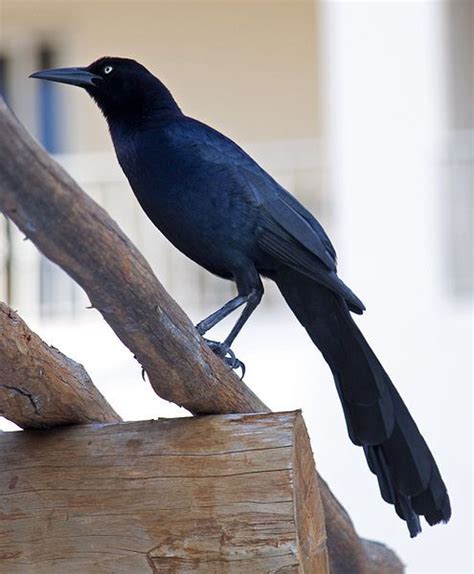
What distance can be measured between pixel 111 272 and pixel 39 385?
54 cm

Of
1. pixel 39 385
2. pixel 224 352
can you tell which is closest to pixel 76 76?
pixel 224 352

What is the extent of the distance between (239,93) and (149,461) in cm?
734

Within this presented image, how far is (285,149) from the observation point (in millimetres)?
8430

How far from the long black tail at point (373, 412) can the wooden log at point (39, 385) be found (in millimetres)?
556

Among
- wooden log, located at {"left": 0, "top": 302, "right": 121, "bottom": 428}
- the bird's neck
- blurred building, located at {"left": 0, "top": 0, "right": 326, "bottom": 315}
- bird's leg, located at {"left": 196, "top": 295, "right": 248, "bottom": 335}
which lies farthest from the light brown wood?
blurred building, located at {"left": 0, "top": 0, "right": 326, "bottom": 315}

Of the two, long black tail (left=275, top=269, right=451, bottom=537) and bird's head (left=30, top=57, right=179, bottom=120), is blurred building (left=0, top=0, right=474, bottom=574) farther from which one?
long black tail (left=275, top=269, right=451, bottom=537)

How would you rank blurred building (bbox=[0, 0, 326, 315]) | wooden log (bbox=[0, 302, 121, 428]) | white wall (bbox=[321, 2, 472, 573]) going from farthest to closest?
1. blurred building (bbox=[0, 0, 326, 315])
2. white wall (bbox=[321, 2, 472, 573])
3. wooden log (bbox=[0, 302, 121, 428])

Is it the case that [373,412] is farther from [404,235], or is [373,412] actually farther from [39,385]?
[404,235]

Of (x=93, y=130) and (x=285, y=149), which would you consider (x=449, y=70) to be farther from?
(x=93, y=130)

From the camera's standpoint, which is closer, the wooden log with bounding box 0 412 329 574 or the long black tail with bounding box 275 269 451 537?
the wooden log with bounding box 0 412 329 574

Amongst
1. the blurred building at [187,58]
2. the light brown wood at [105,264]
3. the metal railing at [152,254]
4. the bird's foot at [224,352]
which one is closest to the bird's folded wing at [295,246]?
the bird's foot at [224,352]

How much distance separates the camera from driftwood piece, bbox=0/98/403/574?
1.64 metres

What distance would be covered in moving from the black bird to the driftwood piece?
33 centimetres

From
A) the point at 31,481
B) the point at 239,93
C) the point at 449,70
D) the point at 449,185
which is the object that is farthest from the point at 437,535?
the point at 31,481
